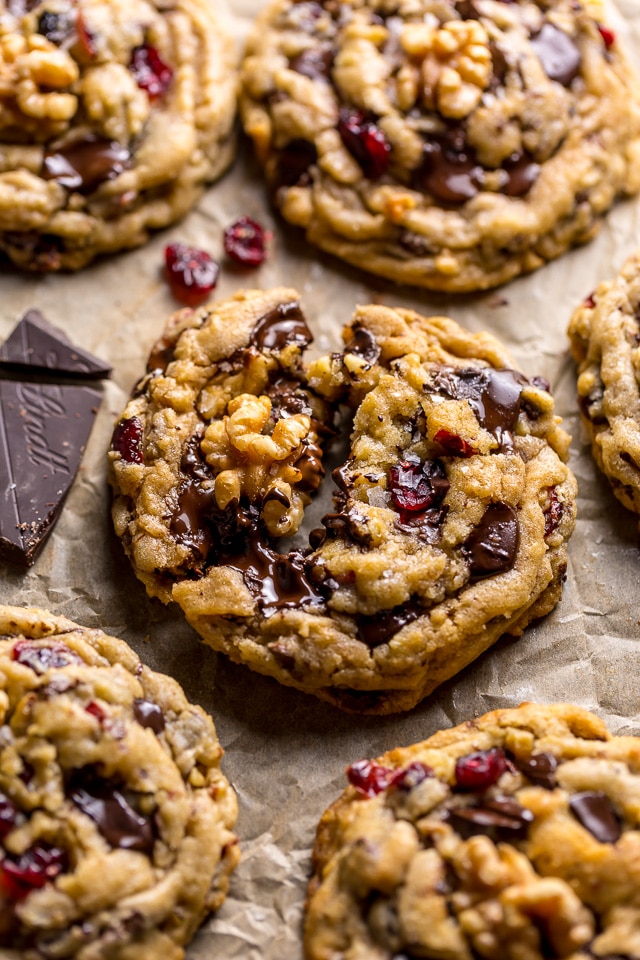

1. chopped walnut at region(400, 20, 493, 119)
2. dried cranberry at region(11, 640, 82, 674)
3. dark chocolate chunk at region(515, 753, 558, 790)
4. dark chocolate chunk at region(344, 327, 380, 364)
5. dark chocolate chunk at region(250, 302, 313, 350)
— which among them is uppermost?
chopped walnut at region(400, 20, 493, 119)

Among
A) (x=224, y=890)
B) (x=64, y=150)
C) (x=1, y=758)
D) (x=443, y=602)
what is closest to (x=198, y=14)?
(x=64, y=150)

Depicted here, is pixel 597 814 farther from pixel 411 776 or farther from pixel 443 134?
pixel 443 134

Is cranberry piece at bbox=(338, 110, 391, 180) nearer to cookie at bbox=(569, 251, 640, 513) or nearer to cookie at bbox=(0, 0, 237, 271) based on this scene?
cookie at bbox=(0, 0, 237, 271)

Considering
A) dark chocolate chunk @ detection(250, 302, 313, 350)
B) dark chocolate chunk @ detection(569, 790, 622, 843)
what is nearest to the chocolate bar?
dark chocolate chunk @ detection(250, 302, 313, 350)

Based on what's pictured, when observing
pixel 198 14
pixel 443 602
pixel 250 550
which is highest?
pixel 198 14

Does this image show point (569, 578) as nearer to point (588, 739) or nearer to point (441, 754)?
point (588, 739)

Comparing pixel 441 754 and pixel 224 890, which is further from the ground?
pixel 441 754

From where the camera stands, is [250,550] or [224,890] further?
[250,550]
